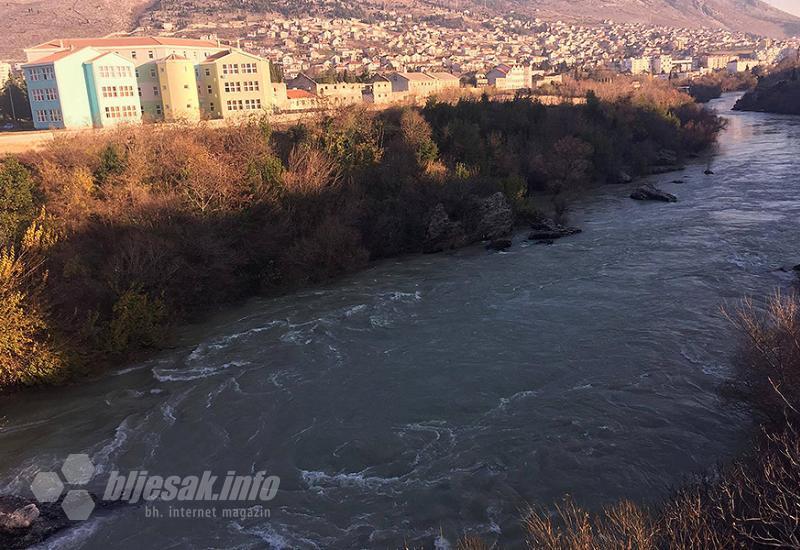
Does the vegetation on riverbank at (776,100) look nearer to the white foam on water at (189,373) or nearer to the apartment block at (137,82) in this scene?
the apartment block at (137,82)

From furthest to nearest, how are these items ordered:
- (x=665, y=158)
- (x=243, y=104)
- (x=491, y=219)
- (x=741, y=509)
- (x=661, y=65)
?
(x=661, y=65), (x=665, y=158), (x=243, y=104), (x=491, y=219), (x=741, y=509)

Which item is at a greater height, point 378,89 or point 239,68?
point 239,68

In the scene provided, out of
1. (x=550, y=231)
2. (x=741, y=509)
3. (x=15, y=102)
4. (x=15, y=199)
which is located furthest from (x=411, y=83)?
(x=741, y=509)

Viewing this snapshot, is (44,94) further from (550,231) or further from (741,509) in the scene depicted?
(741,509)

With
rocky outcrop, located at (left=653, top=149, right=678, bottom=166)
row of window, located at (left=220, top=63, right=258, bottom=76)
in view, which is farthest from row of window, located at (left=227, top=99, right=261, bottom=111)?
rocky outcrop, located at (left=653, top=149, right=678, bottom=166)

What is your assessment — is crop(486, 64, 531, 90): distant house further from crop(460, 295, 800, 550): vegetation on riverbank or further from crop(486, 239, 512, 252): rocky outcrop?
crop(460, 295, 800, 550): vegetation on riverbank

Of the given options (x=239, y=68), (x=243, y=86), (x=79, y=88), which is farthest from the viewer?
(x=243, y=86)

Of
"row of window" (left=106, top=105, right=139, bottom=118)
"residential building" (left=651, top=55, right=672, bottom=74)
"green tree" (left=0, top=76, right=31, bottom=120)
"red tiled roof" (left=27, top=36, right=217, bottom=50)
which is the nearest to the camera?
"row of window" (left=106, top=105, right=139, bottom=118)

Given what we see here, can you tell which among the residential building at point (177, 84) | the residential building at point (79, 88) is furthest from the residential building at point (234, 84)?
the residential building at point (79, 88)
